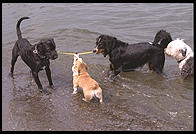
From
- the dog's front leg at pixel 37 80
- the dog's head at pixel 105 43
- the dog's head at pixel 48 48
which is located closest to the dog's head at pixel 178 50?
the dog's head at pixel 105 43

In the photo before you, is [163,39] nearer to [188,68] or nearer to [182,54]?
[182,54]

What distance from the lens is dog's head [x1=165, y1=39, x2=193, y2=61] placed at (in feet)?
24.1

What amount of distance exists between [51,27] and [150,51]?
496 cm

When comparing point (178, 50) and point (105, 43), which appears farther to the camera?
point (105, 43)

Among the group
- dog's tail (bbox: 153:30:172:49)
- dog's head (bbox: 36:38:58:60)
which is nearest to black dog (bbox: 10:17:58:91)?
dog's head (bbox: 36:38:58:60)

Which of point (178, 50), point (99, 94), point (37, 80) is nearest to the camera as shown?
point (99, 94)

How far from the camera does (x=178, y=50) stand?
24.1ft

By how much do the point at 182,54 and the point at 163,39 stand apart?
0.53 metres

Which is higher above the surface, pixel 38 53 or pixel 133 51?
pixel 38 53

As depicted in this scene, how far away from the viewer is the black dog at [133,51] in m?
7.60

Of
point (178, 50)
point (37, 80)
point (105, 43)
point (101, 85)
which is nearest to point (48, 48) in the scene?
point (37, 80)

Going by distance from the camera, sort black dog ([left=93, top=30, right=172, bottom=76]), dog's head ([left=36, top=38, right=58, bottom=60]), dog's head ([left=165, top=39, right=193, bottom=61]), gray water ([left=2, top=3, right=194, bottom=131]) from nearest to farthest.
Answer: gray water ([left=2, top=3, right=194, bottom=131]), dog's head ([left=36, top=38, right=58, bottom=60]), dog's head ([left=165, top=39, right=193, bottom=61]), black dog ([left=93, top=30, right=172, bottom=76])

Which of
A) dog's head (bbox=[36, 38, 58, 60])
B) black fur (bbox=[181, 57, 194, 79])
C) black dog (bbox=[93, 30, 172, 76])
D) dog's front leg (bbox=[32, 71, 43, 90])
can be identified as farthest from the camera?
black dog (bbox=[93, 30, 172, 76])

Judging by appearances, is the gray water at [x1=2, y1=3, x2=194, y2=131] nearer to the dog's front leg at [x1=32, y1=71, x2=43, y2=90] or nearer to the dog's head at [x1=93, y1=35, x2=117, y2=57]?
the dog's front leg at [x1=32, y1=71, x2=43, y2=90]
